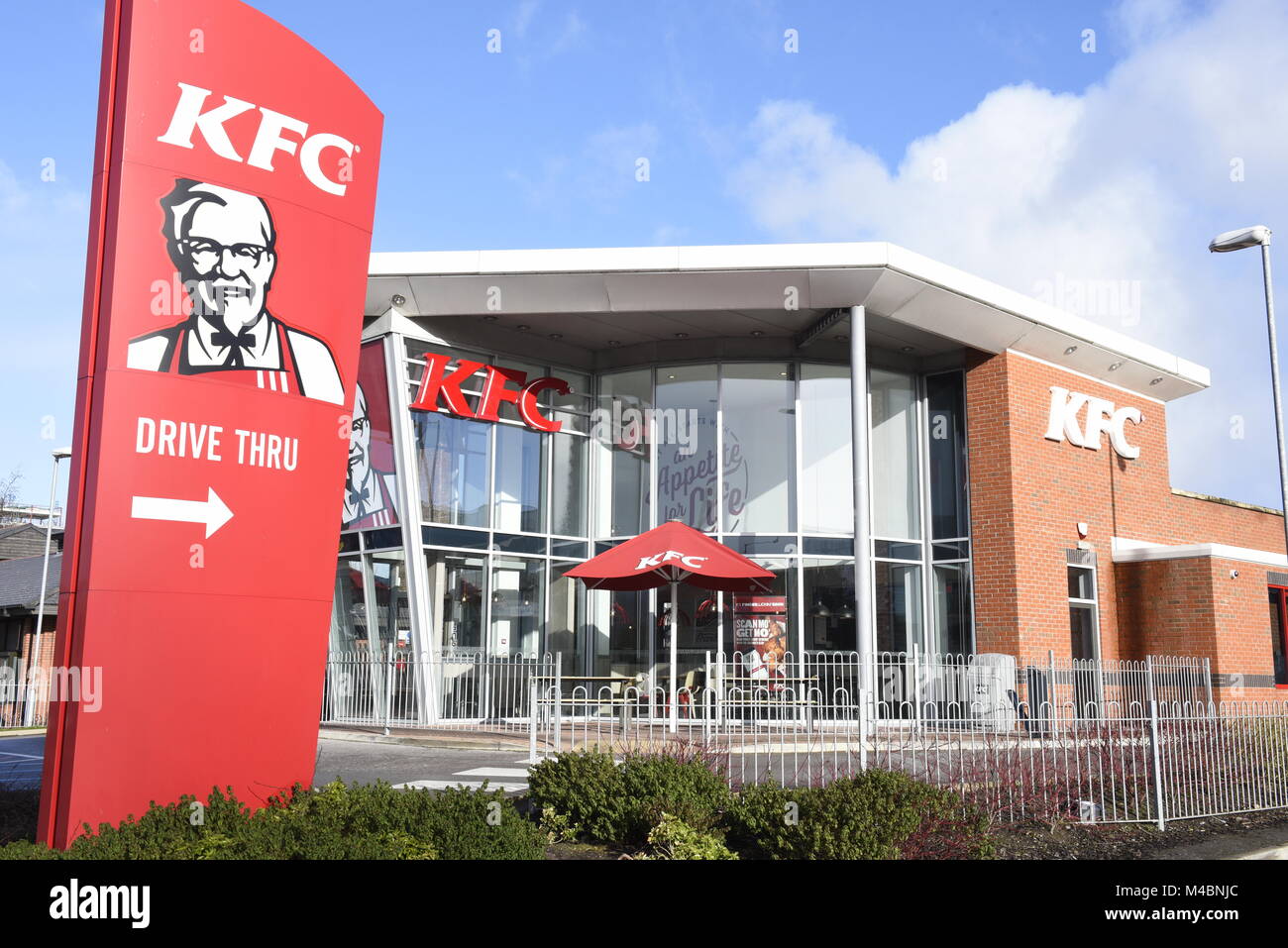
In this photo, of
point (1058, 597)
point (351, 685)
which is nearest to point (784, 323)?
point (1058, 597)

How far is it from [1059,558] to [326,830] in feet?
52.6

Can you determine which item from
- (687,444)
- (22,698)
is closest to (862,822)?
(687,444)

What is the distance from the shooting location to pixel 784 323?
63.8 feet

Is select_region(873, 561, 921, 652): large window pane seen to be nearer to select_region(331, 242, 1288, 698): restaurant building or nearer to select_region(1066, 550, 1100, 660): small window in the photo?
select_region(331, 242, 1288, 698): restaurant building

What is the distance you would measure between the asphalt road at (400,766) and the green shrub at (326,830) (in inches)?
98.5

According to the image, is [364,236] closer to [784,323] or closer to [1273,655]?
[784,323]

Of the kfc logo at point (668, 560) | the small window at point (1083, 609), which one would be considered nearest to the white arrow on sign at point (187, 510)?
the kfc logo at point (668, 560)

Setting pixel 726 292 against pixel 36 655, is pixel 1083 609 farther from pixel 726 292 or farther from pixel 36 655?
pixel 36 655

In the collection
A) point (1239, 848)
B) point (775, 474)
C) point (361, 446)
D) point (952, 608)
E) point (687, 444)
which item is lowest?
point (1239, 848)

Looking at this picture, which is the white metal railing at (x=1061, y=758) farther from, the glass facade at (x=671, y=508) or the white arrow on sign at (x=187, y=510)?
the glass facade at (x=671, y=508)

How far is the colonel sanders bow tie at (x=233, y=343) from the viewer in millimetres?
7223

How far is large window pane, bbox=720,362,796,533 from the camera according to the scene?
1989 cm

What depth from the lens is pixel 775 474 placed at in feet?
65.6

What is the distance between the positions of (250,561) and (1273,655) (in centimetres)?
2018
